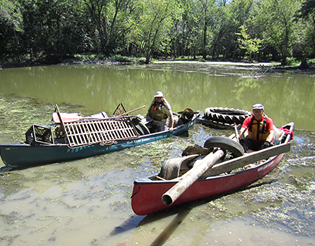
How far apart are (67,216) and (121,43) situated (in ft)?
154

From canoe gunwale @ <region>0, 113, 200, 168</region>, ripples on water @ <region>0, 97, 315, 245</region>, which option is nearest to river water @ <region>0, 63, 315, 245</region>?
ripples on water @ <region>0, 97, 315, 245</region>

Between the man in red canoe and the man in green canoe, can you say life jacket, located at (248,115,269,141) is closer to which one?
the man in red canoe

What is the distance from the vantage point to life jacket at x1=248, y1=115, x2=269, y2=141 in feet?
18.8

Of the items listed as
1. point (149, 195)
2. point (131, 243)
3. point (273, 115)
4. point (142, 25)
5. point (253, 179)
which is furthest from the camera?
point (142, 25)

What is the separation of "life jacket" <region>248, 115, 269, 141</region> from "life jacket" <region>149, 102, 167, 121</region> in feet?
10.1

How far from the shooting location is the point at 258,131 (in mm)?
5781

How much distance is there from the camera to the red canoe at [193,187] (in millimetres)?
3678

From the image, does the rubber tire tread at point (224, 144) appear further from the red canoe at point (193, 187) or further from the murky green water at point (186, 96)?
the murky green water at point (186, 96)

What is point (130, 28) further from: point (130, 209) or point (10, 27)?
point (130, 209)

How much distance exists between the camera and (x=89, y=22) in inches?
1816

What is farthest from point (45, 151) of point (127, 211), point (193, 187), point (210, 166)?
point (210, 166)

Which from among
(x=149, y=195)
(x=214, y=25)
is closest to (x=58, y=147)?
(x=149, y=195)

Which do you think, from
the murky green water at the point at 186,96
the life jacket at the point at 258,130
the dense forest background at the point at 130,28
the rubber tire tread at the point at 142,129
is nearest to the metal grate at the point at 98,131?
the rubber tire tread at the point at 142,129

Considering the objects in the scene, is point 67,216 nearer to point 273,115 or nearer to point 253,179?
point 253,179
